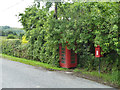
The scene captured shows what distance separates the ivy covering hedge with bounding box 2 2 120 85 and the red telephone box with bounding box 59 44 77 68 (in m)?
0.26

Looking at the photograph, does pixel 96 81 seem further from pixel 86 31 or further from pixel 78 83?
pixel 86 31

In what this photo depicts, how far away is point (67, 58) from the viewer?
8.86 metres

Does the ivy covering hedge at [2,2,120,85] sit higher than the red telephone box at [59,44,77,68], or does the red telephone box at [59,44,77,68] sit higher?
the ivy covering hedge at [2,2,120,85]

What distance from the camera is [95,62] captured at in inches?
321

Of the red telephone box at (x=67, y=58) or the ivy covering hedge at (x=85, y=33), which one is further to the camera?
the red telephone box at (x=67, y=58)

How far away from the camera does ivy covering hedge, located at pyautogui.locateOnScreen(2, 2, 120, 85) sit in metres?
6.60

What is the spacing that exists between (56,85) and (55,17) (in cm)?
462

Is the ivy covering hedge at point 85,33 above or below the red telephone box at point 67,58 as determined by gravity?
above

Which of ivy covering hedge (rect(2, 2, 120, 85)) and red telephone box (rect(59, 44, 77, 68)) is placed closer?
ivy covering hedge (rect(2, 2, 120, 85))

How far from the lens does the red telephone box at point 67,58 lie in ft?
29.1

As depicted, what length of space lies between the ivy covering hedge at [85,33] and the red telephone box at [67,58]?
260 mm

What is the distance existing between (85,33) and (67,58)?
2.01m

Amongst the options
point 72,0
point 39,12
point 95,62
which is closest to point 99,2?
point 72,0

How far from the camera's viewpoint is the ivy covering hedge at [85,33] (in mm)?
6602
